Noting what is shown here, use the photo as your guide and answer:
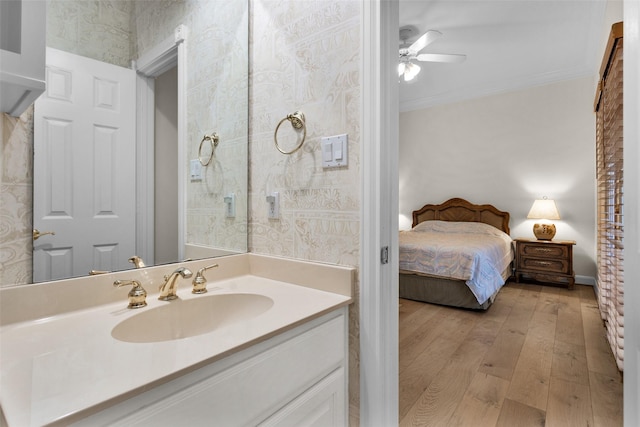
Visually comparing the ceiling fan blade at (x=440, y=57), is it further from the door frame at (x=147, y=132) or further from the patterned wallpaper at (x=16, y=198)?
the patterned wallpaper at (x=16, y=198)

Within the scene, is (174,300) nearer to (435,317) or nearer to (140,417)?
(140,417)

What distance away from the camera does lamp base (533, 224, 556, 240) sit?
4.04 m

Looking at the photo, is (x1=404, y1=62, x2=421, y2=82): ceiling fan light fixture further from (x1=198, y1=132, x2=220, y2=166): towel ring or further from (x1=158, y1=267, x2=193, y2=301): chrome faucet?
(x1=158, y1=267, x2=193, y2=301): chrome faucet

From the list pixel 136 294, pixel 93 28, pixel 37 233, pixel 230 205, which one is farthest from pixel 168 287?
pixel 93 28

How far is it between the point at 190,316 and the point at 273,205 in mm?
521

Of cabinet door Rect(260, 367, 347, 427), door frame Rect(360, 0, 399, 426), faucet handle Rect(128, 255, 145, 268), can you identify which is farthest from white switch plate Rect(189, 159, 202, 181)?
cabinet door Rect(260, 367, 347, 427)

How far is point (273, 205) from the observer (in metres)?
1.34

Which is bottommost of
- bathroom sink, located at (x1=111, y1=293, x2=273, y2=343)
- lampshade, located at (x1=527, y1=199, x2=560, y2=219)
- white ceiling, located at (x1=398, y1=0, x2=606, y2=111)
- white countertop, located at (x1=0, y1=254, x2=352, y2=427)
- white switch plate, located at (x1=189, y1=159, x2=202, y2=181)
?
bathroom sink, located at (x1=111, y1=293, x2=273, y2=343)

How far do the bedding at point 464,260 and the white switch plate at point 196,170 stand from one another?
2516mm

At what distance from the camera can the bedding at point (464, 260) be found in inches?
116

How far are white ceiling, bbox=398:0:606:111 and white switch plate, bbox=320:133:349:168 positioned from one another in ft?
7.31

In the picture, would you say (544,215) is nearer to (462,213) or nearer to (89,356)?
(462,213)

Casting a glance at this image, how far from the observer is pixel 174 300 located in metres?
1.05

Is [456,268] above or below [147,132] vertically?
below
